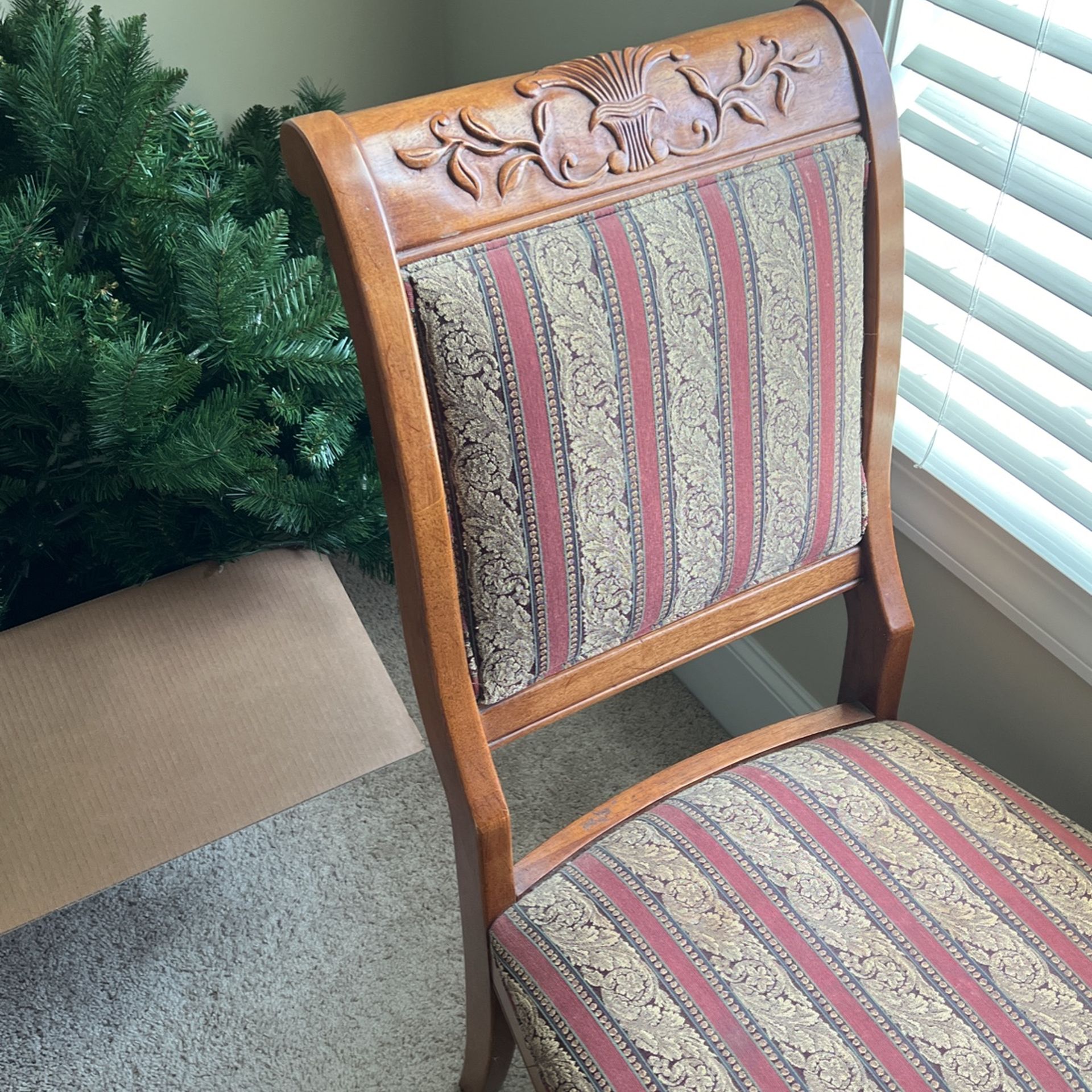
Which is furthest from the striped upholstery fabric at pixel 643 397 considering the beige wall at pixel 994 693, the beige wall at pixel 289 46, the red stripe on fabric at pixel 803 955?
the beige wall at pixel 289 46

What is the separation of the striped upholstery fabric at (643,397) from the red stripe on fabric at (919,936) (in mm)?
168

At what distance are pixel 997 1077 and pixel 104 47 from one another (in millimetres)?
1163

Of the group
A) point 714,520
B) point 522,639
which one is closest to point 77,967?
point 522,639

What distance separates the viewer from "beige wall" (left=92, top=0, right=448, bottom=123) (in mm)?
1339

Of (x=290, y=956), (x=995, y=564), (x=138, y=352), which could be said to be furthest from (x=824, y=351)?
(x=290, y=956)

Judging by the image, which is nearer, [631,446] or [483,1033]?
[631,446]

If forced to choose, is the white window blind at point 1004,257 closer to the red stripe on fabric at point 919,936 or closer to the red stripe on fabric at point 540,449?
the red stripe on fabric at point 919,936

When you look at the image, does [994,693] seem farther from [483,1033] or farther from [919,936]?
[483,1033]

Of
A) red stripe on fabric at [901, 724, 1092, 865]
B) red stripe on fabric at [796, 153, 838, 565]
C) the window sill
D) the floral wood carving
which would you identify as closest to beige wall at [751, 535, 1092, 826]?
the window sill

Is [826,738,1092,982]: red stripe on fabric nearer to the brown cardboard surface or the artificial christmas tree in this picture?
the brown cardboard surface

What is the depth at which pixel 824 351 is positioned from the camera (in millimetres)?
760

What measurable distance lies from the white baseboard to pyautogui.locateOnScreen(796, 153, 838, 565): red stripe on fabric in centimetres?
49

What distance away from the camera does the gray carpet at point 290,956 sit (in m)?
1.12

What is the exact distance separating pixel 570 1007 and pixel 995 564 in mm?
555
